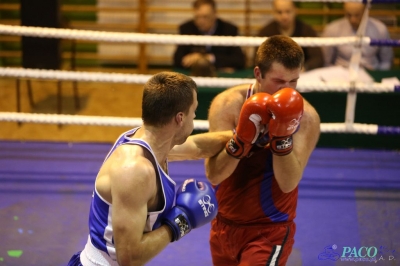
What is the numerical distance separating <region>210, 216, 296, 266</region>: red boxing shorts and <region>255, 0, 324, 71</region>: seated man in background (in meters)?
2.72

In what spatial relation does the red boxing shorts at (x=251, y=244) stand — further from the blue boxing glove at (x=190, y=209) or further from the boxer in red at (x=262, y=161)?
the blue boxing glove at (x=190, y=209)

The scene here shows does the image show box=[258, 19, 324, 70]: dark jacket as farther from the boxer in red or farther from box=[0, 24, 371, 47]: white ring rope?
the boxer in red

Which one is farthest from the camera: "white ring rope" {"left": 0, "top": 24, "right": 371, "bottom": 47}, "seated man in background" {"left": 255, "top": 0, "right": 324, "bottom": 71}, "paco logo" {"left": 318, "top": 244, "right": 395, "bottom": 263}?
"seated man in background" {"left": 255, "top": 0, "right": 324, "bottom": 71}

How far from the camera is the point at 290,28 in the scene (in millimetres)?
4922

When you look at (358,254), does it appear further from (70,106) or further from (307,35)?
(70,106)

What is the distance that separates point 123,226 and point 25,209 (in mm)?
1903

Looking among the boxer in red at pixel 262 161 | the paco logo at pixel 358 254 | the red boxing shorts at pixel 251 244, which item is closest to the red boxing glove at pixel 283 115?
the boxer in red at pixel 262 161

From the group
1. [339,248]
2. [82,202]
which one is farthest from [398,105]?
[82,202]

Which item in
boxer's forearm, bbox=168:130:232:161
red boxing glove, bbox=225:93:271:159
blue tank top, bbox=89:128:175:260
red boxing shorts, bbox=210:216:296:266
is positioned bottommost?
red boxing shorts, bbox=210:216:296:266

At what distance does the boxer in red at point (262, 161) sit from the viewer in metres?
2.12

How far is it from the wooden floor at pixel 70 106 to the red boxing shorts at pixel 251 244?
9.01ft

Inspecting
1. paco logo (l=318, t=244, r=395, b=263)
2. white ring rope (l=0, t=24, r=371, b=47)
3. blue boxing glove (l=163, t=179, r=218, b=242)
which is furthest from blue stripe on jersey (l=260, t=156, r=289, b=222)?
white ring rope (l=0, t=24, r=371, b=47)

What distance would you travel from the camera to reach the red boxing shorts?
7.41 feet

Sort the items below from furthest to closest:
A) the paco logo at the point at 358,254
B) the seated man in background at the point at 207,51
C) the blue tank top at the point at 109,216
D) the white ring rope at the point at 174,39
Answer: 1. the seated man in background at the point at 207,51
2. the white ring rope at the point at 174,39
3. the paco logo at the point at 358,254
4. the blue tank top at the point at 109,216
